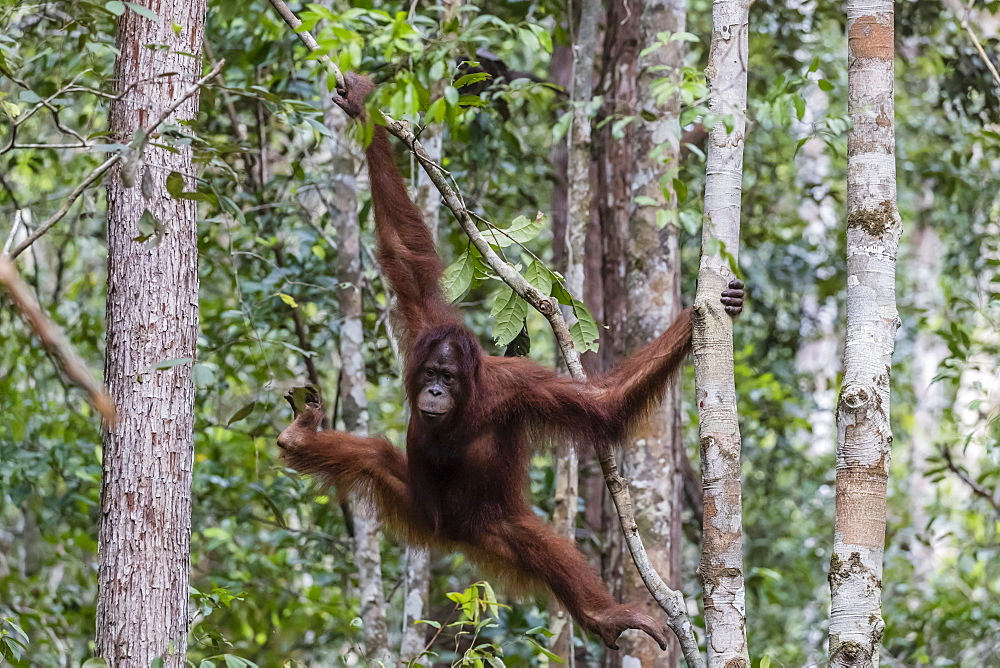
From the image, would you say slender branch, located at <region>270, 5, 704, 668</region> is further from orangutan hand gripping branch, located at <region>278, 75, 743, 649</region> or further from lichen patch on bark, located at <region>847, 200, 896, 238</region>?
lichen patch on bark, located at <region>847, 200, 896, 238</region>

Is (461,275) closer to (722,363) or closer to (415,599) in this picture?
A: (722,363)

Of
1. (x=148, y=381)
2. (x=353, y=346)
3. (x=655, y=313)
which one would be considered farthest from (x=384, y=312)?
(x=148, y=381)

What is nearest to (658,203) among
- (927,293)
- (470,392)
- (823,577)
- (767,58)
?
(470,392)

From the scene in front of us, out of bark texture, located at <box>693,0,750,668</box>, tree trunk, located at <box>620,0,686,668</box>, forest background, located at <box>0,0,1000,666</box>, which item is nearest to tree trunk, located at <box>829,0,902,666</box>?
bark texture, located at <box>693,0,750,668</box>

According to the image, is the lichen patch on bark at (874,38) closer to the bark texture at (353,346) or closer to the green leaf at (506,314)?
the green leaf at (506,314)

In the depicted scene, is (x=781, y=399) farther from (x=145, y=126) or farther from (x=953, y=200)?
(x=145, y=126)

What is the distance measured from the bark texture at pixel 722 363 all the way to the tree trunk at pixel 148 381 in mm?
1706

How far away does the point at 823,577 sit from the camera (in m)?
8.58

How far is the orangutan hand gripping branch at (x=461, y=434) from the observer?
3746 millimetres

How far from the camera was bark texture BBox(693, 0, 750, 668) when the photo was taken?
2.70 m

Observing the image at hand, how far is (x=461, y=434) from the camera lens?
13.4 ft

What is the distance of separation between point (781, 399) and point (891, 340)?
4.56 meters

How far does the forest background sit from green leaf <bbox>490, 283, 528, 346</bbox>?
0.01 meters

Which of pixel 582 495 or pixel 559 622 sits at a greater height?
pixel 582 495
